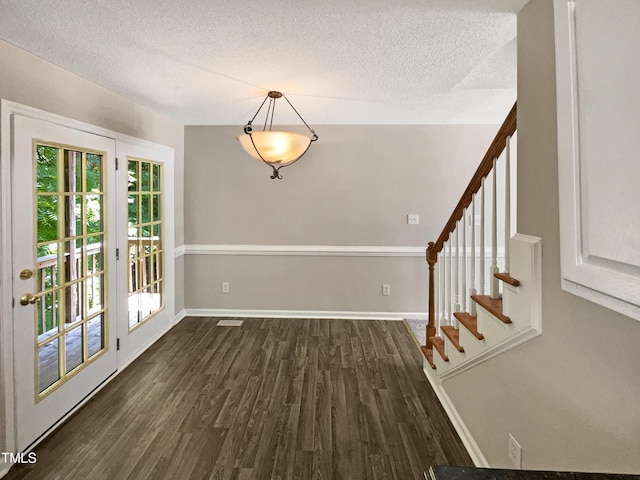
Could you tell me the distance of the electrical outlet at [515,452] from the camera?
151cm

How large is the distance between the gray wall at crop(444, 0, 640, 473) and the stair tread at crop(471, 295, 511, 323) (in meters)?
0.15

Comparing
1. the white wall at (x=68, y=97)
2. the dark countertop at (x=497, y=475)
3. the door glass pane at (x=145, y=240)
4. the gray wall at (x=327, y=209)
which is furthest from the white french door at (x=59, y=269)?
the dark countertop at (x=497, y=475)

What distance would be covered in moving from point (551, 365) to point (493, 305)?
0.46 m

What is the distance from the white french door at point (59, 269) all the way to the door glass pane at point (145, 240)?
33 cm

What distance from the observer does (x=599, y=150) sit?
81cm

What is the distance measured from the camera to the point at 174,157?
12.8 ft

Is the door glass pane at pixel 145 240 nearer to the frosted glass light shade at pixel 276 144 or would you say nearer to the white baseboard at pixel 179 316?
the white baseboard at pixel 179 316

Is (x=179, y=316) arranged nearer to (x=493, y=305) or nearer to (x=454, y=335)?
(x=454, y=335)

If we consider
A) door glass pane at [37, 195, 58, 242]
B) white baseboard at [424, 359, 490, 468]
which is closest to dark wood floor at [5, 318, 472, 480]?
white baseboard at [424, 359, 490, 468]

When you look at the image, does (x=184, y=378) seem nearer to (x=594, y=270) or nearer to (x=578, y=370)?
(x=578, y=370)

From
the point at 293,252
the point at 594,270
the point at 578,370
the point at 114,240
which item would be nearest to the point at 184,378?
the point at 114,240

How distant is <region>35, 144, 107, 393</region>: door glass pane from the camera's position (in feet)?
7.02

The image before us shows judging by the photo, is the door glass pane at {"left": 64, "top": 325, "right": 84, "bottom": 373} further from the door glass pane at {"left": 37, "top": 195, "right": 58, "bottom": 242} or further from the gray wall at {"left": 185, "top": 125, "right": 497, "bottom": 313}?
the gray wall at {"left": 185, "top": 125, "right": 497, "bottom": 313}

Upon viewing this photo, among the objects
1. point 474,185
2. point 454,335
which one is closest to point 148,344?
point 454,335
